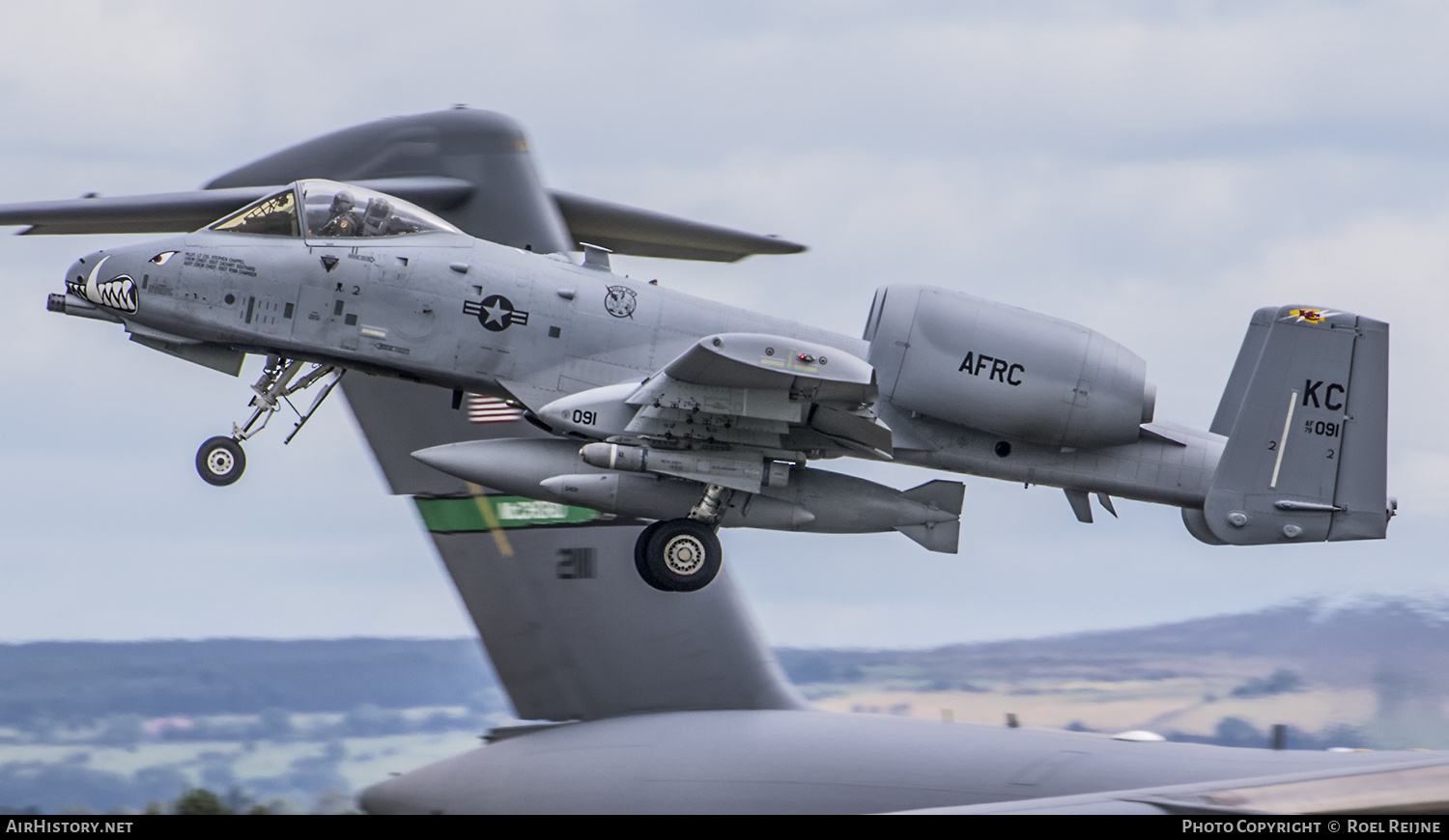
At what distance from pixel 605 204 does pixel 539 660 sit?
4.40m

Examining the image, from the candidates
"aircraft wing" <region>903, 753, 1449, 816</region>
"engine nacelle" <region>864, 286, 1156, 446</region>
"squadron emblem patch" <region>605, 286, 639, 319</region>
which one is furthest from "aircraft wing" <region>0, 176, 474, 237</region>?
"aircraft wing" <region>903, 753, 1449, 816</region>

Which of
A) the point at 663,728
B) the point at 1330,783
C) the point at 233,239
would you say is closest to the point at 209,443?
the point at 233,239

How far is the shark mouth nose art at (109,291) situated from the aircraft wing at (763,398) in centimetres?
363

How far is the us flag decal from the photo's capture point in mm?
10812

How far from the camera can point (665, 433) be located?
29.4 ft

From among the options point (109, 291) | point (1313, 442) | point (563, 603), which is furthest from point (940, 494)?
point (109, 291)

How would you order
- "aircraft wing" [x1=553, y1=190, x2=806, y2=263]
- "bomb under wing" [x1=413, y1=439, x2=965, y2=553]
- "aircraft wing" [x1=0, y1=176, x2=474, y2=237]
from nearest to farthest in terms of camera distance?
1. "bomb under wing" [x1=413, y1=439, x2=965, y2=553]
2. "aircraft wing" [x1=0, y1=176, x2=474, y2=237]
3. "aircraft wing" [x1=553, y1=190, x2=806, y2=263]

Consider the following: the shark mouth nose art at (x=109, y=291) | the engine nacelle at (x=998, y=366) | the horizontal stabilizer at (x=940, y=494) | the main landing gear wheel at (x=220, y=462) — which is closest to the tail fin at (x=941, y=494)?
the horizontal stabilizer at (x=940, y=494)

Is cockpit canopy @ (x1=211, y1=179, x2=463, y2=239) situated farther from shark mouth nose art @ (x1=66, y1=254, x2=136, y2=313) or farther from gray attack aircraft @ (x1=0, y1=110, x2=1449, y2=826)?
shark mouth nose art @ (x1=66, y1=254, x2=136, y2=313)

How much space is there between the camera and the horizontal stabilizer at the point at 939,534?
9453 millimetres

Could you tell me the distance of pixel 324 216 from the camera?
31.0 feet

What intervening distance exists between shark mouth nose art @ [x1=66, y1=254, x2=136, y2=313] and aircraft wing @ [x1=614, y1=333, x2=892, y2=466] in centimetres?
363

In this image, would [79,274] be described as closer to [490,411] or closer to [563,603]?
[490,411]

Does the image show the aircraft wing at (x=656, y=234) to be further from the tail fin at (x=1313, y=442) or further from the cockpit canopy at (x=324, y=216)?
the tail fin at (x=1313, y=442)
